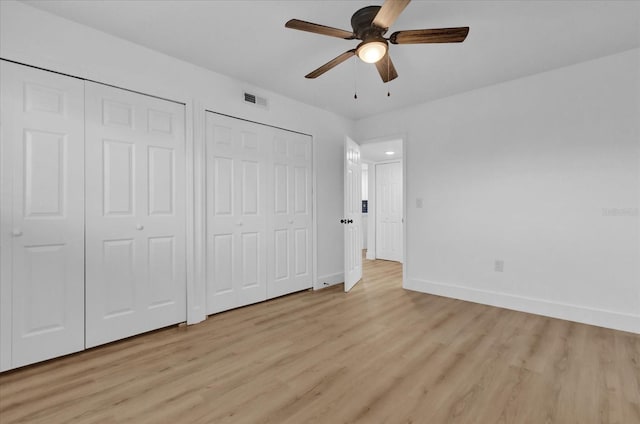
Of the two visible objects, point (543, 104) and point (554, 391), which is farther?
point (543, 104)

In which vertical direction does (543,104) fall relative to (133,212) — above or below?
above

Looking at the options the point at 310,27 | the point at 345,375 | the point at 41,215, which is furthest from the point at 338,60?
the point at 41,215

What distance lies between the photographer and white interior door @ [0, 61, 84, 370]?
2.06 meters

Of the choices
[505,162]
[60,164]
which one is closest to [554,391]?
[505,162]

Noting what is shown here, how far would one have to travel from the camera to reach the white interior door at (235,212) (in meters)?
3.13

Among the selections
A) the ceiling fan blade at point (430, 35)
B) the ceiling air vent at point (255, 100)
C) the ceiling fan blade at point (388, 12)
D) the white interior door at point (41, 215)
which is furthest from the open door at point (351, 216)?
the white interior door at point (41, 215)

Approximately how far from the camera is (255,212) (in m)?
3.53

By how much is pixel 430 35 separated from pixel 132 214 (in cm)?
265

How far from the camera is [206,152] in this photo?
3.08 m

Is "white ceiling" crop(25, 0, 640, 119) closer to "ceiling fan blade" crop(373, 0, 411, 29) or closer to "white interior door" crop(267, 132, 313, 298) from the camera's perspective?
"ceiling fan blade" crop(373, 0, 411, 29)

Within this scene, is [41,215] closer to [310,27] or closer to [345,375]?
[310,27]

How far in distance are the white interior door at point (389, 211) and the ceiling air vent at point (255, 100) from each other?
12.0 ft

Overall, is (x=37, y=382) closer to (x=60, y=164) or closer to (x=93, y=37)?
(x=60, y=164)

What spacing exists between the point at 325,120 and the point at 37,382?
390cm
